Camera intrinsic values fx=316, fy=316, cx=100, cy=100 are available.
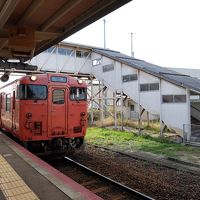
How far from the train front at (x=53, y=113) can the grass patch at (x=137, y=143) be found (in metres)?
3.82

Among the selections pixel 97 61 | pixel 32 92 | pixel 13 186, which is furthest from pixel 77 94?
pixel 97 61

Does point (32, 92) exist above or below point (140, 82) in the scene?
below

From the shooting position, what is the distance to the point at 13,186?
5902 mm

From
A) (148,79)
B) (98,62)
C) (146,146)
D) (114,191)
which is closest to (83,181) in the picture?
(114,191)

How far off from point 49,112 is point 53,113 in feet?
0.48

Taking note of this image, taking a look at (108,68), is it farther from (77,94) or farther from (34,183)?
(34,183)

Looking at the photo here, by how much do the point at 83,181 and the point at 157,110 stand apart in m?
9.78

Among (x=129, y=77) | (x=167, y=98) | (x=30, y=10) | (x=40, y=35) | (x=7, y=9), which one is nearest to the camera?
(x=7, y=9)

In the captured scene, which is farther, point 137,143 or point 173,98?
point 173,98

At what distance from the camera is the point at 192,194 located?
773 centimetres

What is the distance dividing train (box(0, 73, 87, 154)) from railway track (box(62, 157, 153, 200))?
1.07m

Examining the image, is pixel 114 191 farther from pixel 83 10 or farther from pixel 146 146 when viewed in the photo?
pixel 146 146

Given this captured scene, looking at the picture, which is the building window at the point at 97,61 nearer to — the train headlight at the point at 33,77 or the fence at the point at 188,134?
the fence at the point at 188,134

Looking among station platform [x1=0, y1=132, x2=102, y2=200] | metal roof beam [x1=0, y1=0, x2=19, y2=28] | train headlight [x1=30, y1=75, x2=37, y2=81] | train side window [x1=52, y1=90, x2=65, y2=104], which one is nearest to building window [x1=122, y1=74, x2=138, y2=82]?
train side window [x1=52, y1=90, x2=65, y2=104]
